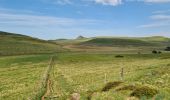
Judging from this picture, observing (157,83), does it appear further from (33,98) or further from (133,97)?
(33,98)

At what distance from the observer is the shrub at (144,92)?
2138 centimetres

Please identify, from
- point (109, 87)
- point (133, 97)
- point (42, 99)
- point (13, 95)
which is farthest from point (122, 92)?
point (13, 95)

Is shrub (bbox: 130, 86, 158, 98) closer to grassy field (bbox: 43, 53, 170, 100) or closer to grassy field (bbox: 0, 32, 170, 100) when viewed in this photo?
grassy field (bbox: 0, 32, 170, 100)

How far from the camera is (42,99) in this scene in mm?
26688

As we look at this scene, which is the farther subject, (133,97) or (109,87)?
(109,87)

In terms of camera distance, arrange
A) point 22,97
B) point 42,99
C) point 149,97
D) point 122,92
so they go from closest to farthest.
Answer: point 149,97
point 122,92
point 42,99
point 22,97

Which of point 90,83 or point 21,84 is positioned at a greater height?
point 90,83

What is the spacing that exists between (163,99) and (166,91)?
295 centimetres

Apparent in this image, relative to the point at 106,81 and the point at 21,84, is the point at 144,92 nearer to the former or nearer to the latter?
the point at 106,81

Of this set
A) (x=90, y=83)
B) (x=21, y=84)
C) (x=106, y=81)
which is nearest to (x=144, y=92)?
(x=106, y=81)

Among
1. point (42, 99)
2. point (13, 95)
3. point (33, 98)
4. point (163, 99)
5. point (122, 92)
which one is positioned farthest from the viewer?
point (13, 95)

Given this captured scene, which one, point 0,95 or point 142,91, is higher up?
point 142,91

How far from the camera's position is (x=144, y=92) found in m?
21.7

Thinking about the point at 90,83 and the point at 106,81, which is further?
the point at 90,83
